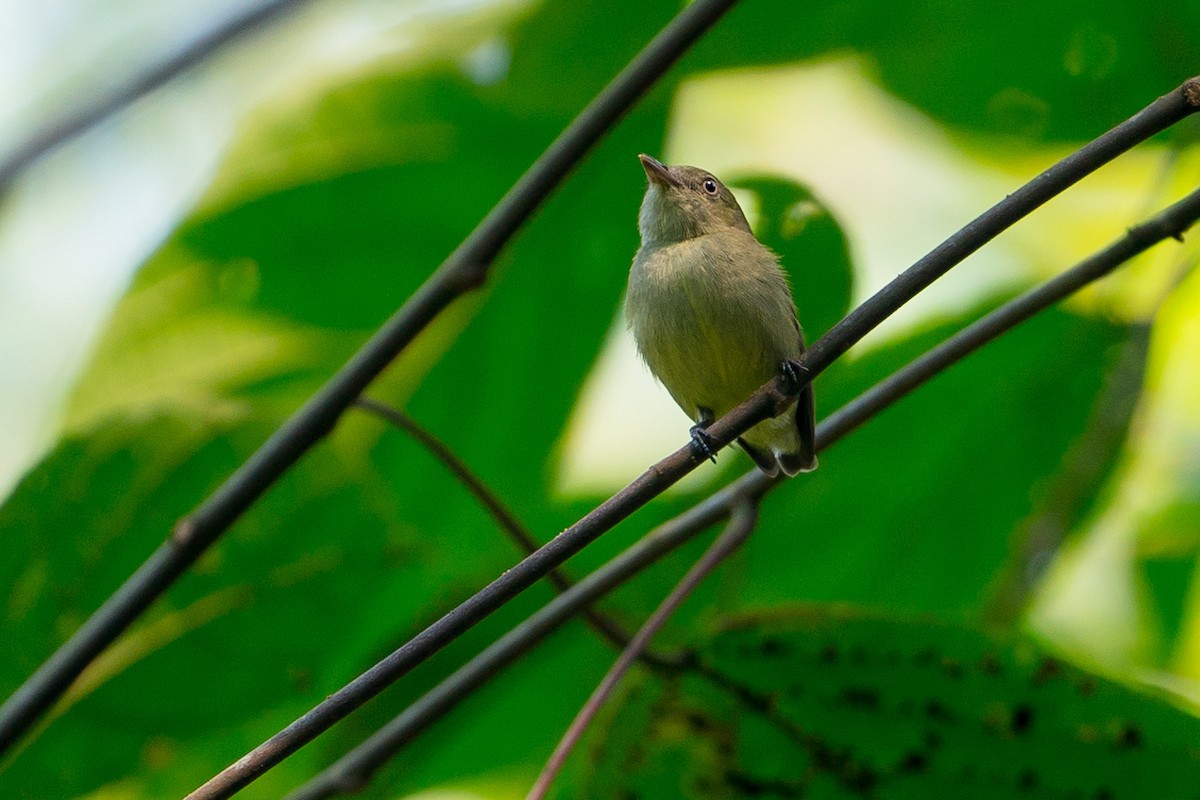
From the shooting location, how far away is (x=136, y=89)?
239 centimetres

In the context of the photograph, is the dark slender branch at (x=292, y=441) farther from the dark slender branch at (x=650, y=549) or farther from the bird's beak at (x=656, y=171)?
the bird's beak at (x=656, y=171)

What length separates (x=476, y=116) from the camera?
254 cm

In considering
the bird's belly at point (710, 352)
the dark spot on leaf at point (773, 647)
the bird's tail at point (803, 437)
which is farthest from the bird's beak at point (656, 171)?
the dark spot on leaf at point (773, 647)

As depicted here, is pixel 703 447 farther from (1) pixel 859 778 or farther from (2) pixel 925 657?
(1) pixel 859 778

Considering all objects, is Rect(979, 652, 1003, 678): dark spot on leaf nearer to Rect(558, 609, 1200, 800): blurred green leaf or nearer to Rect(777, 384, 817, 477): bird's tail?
Rect(558, 609, 1200, 800): blurred green leaf

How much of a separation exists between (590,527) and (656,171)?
4.46ft

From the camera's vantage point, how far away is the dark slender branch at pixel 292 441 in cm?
188

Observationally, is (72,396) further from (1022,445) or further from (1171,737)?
(1171,737)

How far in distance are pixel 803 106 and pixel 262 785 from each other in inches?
90.2

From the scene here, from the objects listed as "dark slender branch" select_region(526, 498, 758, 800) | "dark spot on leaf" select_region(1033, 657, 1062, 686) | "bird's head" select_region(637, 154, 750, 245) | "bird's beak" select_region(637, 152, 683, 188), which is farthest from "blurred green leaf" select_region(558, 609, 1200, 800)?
"bird's head" select_region(637, 154, 750, 245)

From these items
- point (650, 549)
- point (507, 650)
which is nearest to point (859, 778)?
point (650, 549)

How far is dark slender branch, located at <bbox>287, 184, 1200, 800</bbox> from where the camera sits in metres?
1.92

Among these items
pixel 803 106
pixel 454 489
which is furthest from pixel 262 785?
pixel 803 106

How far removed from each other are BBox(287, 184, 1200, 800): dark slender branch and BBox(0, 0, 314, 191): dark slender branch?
119 centimetres
